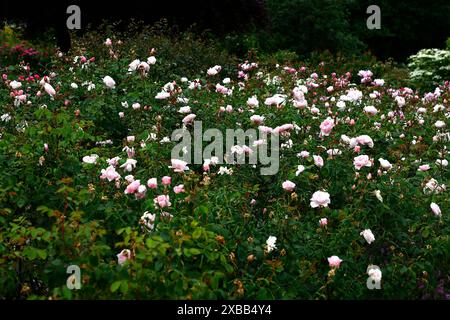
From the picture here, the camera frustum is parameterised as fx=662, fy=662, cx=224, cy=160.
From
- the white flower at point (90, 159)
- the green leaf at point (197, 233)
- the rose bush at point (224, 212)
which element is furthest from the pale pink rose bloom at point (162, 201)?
the white flower at point (90, 159)

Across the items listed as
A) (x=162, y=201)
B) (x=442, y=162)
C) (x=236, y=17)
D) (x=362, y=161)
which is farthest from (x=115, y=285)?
(x=236, y=17)

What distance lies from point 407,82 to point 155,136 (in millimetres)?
6069

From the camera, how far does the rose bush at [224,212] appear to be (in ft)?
9.64

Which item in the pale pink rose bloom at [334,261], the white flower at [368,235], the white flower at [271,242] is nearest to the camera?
the pale pink rose bloom at [334,261]

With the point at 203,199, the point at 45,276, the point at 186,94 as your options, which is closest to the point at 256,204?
the point at 203,199

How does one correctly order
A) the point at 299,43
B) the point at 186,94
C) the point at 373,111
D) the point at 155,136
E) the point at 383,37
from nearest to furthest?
1. the point at 155,136
2. the point at 373,111
3. the point at 186,94
4. the point at 299,43
5. the point at 383,37

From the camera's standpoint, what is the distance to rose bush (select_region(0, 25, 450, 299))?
9.64 ft

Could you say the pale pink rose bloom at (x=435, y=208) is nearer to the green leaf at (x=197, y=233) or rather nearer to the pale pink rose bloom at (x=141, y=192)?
the green leaf at (x=197, y=233)

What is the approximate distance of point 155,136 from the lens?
480cm

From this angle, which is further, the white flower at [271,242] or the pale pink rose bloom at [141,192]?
the pale pink rose bloom at [141,192]

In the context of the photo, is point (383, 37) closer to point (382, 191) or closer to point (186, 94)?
point (186, 94)

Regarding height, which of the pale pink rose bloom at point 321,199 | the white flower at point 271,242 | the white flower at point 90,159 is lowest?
the white flower at point 271,242

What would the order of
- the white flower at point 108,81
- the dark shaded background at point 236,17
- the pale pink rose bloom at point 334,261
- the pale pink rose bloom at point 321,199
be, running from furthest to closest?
the dark shaded background at point 236,17 → the white flower at point 108,81 → the pale pink rose bloom at point 321,199 → the pale pink rose bloom at point 334,261

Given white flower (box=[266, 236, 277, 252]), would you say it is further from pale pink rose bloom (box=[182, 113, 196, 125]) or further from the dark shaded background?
the dark shaded background
